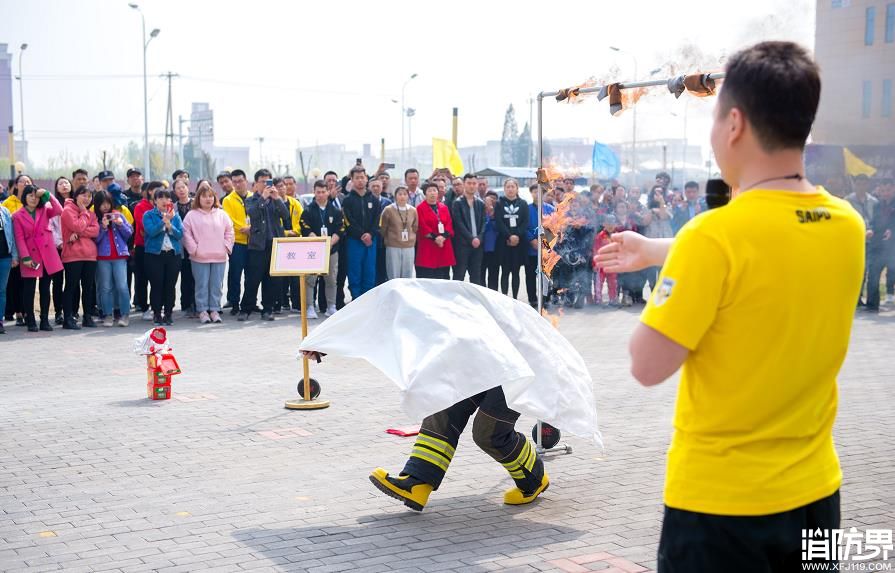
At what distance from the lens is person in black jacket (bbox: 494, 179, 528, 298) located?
17.4 metres

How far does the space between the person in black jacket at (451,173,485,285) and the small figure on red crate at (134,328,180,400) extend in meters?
7.95

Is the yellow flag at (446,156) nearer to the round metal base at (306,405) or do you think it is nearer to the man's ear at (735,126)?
the round metal base at (306,405)

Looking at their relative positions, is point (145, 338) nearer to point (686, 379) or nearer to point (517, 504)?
point (517, 504)

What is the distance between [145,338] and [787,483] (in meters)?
8.31

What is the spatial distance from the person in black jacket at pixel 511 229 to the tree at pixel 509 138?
218 ft

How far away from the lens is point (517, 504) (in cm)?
632

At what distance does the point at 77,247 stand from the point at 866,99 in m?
12.6

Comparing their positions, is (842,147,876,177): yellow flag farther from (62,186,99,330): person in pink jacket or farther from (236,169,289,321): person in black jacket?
(62,186,99,330): person in pink jacket

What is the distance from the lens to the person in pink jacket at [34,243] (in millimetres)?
13992

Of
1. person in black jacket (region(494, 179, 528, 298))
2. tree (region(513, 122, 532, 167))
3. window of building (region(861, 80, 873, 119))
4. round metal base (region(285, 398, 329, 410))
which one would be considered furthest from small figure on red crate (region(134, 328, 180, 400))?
tree (region(513, 122, 532, 167))

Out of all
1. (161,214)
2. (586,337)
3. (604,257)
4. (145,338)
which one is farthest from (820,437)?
(161,214)

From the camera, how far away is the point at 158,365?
31.4 ft

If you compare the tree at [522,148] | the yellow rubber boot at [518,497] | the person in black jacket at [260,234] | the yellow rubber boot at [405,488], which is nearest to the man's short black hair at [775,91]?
the yellow rubber boot at [405,488]

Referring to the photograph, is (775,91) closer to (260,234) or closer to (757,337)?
(757,337)
